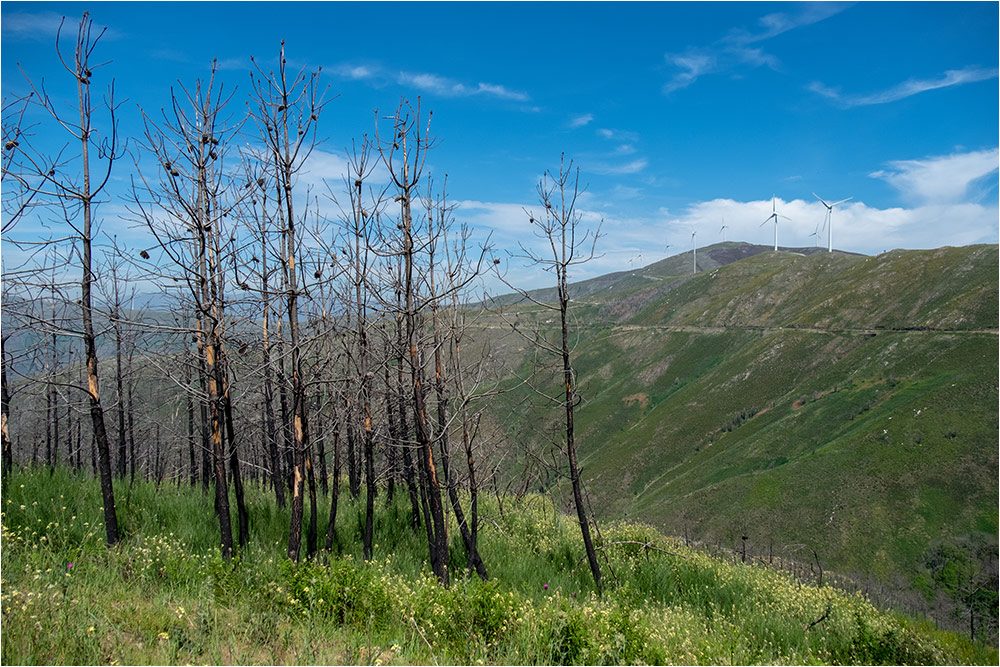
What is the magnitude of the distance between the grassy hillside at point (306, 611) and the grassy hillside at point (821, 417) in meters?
9.49

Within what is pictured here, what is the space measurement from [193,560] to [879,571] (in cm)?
5866

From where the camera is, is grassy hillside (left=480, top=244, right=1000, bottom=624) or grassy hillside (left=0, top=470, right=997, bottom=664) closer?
grassy hillside (left=0, top=470, right=997, bottom=664)

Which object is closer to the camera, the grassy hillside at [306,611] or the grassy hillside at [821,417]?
the grassy hillside at [306,611]

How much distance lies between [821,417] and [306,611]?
84.3 metres

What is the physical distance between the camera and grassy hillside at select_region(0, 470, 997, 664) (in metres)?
5.33

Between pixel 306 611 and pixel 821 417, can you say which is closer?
pixel 306 611

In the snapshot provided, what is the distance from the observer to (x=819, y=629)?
11.8m

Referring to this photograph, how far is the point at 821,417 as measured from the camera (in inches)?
2965

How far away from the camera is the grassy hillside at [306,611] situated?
5.33 metres

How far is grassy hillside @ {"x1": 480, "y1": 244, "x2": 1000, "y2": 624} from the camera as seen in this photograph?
53.2 meters

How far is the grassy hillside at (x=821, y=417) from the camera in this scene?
53219 millimetres

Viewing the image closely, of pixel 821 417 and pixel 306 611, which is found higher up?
pixel 306 611

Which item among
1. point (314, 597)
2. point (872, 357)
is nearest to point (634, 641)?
point (314, 597)

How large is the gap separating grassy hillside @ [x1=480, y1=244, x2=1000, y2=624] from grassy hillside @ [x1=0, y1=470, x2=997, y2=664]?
949 centimetres
